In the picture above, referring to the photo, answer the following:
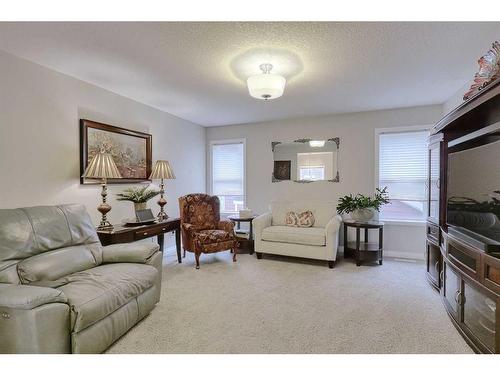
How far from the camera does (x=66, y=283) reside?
1967 millimetres

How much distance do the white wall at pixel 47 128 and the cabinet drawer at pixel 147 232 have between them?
585 millimetres

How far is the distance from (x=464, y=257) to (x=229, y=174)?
4138 mm

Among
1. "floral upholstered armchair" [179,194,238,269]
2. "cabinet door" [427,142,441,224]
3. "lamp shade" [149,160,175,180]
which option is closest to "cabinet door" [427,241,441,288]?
"cabinet door" [427,142,441,224]

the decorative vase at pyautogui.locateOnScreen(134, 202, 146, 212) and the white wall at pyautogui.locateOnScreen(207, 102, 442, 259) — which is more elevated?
the white wall at pyautogui.locateOnScreen(207, 102, 442, 259)

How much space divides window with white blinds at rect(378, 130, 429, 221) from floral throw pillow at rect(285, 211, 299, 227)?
144cm

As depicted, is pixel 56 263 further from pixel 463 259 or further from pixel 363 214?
pixel 363 214

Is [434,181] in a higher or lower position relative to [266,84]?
lower

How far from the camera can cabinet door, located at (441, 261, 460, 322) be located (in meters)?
2.18

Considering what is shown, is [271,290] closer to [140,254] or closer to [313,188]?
[140,254]

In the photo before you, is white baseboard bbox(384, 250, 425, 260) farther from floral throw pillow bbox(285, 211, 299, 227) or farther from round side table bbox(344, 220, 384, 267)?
floral throw pillow bbox(285, 211, 299, 227)

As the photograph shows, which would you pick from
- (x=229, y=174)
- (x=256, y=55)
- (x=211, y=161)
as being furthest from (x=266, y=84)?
(x=211, y=161)

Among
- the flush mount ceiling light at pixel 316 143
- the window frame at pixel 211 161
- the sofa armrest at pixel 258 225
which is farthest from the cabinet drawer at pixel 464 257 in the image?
the window frame at pixel 211 161

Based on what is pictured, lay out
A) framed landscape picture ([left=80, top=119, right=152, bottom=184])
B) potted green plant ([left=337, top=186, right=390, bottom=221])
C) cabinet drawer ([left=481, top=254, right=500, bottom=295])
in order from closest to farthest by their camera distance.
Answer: cabinet drawer ([left=481, top=254, right=500, bottom=295])
framed landscape picture ([left=80, top=119, right=152, bottom=184])
potted green plant ([left=337, top=186, right=390, bottom=221])

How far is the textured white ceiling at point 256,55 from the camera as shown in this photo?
204cm
